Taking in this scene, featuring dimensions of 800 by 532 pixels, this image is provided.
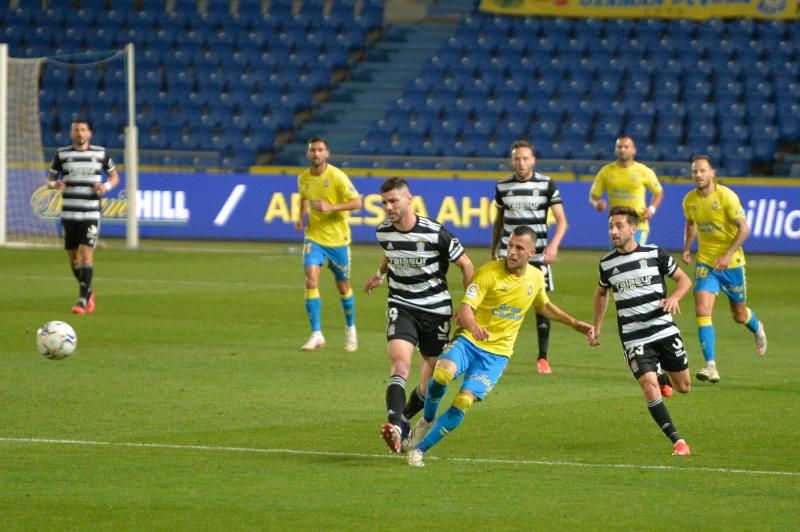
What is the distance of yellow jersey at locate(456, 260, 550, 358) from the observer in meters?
9.41

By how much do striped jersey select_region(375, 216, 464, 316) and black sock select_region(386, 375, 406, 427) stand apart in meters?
0.63

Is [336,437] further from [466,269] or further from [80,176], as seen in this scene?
[80,176]

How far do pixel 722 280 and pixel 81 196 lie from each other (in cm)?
858

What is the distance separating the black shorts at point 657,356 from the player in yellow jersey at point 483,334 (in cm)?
61

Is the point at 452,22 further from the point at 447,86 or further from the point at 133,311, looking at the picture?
the point at 133,311

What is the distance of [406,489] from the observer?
8.37m

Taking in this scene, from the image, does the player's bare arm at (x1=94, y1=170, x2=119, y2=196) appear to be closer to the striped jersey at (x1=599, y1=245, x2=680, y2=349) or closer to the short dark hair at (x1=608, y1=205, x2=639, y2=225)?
the striped jersey at (x1=599, y1=245, x2=680, y2=349)

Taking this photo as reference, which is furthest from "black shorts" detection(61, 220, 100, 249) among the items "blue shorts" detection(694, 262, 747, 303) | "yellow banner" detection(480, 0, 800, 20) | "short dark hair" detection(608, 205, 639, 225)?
"yellow banner" detection(480, 0, 800, 20)

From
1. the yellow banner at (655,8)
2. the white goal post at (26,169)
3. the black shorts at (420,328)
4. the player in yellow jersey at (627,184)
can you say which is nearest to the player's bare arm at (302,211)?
the player in yellow jersey at (627,184)

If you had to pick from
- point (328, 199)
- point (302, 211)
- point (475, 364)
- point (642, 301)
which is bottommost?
point (302, 211)

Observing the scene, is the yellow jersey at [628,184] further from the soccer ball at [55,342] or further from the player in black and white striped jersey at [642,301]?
the soccer ball at [55,342]

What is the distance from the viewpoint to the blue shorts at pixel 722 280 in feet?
45.5

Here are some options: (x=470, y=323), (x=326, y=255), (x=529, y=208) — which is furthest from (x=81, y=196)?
(x=470, y=323)

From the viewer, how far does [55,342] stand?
12812 mm
